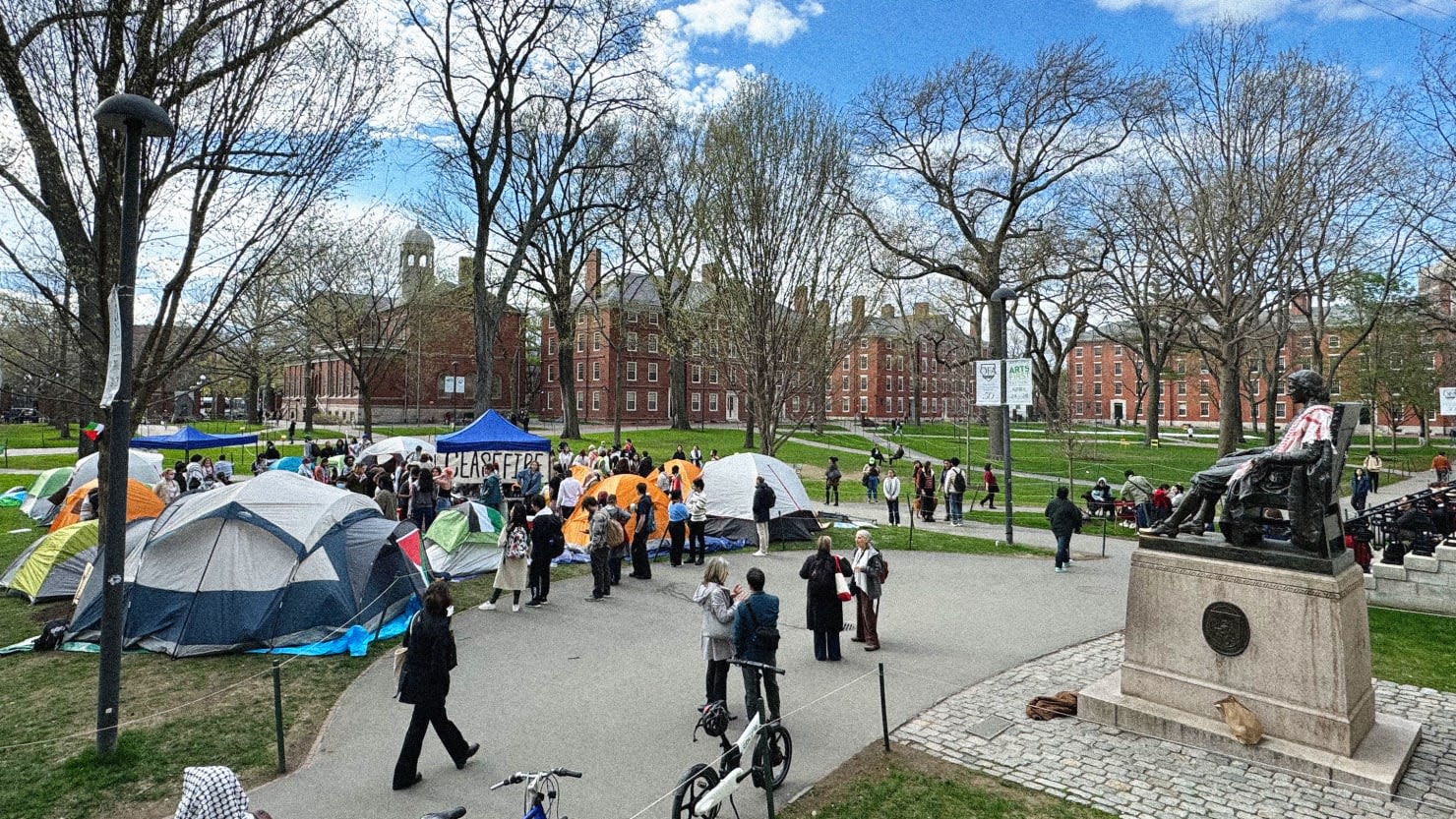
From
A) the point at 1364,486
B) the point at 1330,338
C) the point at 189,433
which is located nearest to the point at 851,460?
the point at 1364,486

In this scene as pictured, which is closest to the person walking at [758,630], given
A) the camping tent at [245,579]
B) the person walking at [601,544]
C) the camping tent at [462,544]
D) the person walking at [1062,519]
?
the person walking at [601,544]

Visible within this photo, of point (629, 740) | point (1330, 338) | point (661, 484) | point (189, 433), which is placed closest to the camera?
point (629, 740)

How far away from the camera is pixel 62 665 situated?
886cm

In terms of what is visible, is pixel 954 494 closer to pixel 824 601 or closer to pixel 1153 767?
pixel 824 601

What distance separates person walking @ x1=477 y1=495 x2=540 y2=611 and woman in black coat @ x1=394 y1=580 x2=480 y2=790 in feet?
15.8

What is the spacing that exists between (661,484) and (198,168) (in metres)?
11.2

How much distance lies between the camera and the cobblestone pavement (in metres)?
5.73

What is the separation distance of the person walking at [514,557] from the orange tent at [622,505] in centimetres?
388

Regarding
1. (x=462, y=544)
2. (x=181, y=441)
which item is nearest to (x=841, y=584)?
(x=462, y=544)

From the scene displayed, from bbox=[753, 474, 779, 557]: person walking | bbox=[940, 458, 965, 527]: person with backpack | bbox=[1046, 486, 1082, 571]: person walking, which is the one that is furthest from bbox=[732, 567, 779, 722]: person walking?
bbox=[940, 458, 965, 527]: person with backpack

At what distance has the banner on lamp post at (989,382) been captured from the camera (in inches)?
674

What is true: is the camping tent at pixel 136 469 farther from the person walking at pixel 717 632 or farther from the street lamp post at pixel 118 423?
the person walking at pixel 717 632

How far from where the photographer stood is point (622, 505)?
16.3 metres

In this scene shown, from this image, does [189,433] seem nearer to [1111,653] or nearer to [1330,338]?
[1111,653]
